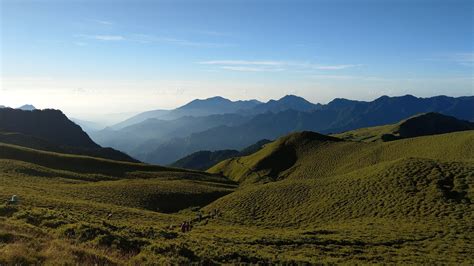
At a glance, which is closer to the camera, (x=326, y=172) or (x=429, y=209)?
(x=429, y=209)

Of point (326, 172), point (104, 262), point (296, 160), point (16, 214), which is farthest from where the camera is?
point (296, 160)

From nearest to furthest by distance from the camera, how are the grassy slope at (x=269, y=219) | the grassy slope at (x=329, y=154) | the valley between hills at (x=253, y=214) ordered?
1. the grassy slope at (x=269, y=219)
2. the valley between hills at (x=253, y=214)
3. the grassy slope at (x=329, y=154)

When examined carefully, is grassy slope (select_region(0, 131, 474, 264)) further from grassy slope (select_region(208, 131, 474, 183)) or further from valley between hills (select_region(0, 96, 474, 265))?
grassy slope (select_region(208, 131, 474, 183))

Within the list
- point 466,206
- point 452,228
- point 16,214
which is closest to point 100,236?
point 16,214

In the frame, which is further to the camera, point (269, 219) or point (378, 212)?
point (269, 219)

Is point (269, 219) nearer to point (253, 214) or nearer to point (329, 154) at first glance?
point (253, 214)

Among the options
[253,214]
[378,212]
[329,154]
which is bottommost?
[253,214]

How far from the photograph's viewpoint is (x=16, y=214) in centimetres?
2542

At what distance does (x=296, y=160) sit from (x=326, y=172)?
22.1 m

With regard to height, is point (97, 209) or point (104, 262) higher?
point (104, 262)

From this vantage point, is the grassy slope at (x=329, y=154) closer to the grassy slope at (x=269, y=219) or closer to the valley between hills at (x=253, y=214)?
the valley between hills at (x=253, y=214)

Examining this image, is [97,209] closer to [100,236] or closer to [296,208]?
[100,236]

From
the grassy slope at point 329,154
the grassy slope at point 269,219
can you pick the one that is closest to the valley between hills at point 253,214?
the grassy slope at point 269,219

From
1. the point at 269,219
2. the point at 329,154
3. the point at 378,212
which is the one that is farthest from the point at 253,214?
the point at 329,154
